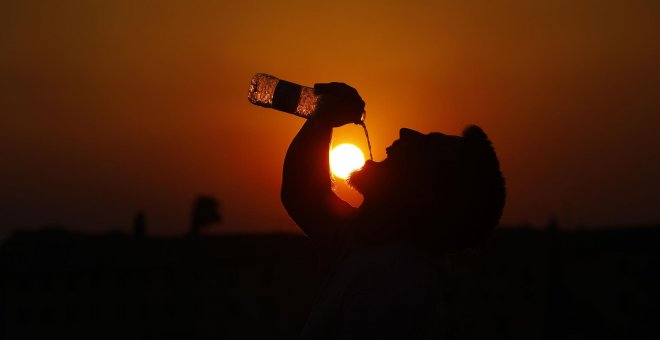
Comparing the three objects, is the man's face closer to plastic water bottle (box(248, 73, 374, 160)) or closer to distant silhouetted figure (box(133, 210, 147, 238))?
plastic water bottle (box(248, 73, 374, 160))

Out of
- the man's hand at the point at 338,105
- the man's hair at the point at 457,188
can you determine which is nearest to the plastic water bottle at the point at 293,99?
the man's hand at the point at 338,105

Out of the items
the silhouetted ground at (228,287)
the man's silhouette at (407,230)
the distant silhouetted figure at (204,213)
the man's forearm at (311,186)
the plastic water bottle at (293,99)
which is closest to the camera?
the man's silhouette at (407,230)

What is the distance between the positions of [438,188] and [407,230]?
0.15m

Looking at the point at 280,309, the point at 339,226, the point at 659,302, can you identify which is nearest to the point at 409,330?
the point at 339,226

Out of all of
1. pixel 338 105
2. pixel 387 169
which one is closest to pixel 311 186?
pixel 338 105

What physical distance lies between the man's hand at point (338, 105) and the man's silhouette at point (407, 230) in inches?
11.8

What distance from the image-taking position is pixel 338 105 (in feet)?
10.1

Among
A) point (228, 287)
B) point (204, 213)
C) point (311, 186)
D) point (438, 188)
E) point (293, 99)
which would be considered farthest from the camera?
point (204, 213)

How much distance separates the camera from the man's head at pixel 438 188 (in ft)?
9.00

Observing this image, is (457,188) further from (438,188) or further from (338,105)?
(338,105)

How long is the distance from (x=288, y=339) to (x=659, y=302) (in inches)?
478

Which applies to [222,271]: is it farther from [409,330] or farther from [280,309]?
[409,330]

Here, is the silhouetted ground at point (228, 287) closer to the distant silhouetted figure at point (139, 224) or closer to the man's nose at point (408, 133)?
the distant silhouetted figure at point (139, 224)

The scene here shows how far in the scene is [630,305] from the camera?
1202 inches
